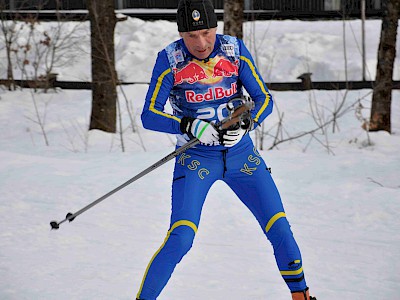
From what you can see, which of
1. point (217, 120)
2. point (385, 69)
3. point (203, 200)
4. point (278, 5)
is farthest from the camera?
point (278, 5)

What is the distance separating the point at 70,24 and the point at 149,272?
1628 cm

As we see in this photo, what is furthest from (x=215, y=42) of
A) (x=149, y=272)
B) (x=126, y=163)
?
(x=126, y=163)

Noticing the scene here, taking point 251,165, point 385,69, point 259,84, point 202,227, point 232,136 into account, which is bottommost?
point 202,227

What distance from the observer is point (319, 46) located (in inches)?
689

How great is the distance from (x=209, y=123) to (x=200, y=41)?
18.3 inches

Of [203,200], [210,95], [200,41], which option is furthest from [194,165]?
[200,41]

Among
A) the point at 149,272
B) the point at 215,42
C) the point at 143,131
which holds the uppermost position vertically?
the point at 215,42

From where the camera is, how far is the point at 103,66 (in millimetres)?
12070

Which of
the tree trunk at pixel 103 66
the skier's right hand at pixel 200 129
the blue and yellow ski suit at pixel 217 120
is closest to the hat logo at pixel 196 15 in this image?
the blue and yellow ski suit at pixel 217 120

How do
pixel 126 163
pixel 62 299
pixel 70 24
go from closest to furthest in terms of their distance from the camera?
pixel 62 299, pixel 126 163, pixel 70 24

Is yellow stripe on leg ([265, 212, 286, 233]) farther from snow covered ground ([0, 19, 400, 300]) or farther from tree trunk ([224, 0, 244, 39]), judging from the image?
tree trunk ([224, 0, 244, 39])

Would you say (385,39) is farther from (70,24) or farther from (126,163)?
(70,24)

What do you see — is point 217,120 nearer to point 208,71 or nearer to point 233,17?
point 208,71

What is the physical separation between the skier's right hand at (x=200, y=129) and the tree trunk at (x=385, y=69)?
24.9 ft
